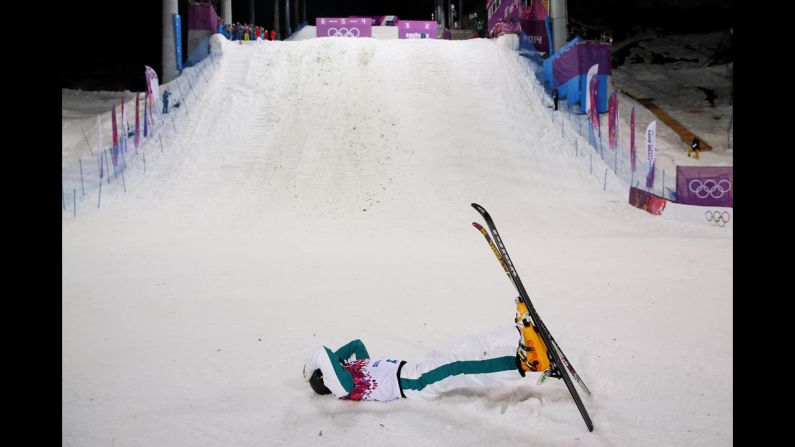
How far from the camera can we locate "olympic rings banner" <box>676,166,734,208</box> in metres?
9.67

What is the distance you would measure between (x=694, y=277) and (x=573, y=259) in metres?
1.52

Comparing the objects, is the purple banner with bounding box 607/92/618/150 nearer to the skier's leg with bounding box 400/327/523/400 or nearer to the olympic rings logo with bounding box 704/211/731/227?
the olympic rings logo with bounding box 704/211/731/227

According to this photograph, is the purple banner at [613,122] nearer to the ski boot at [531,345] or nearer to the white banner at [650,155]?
the white banner at [650,155]

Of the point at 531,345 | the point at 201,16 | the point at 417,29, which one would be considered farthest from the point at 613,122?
the point at 417,29

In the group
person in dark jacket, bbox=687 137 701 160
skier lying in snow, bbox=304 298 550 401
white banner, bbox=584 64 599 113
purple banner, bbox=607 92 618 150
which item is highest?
white banner, bbox=584 64 599 113

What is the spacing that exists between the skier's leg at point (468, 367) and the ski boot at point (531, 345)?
0.10m

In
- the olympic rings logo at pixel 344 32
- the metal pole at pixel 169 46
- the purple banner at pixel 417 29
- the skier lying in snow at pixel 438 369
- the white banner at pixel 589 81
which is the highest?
the purple banner at pixel 417 29

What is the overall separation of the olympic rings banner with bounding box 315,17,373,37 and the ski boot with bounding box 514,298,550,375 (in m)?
27.0

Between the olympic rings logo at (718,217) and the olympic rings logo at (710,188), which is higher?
the olympic rings logo at (710,188)

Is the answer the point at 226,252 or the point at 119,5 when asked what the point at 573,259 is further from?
the point at 119,5

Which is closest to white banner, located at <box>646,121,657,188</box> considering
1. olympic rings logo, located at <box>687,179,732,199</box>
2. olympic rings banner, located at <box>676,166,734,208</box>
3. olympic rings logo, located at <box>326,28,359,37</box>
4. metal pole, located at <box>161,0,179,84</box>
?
olympic rings banner, located at <box>676,166,734,208</box>

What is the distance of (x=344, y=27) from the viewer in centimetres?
2816

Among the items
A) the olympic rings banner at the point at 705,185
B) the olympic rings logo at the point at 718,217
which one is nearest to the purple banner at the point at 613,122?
the olympic rings banner at the point at 705,185

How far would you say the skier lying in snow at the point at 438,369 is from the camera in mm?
2723
